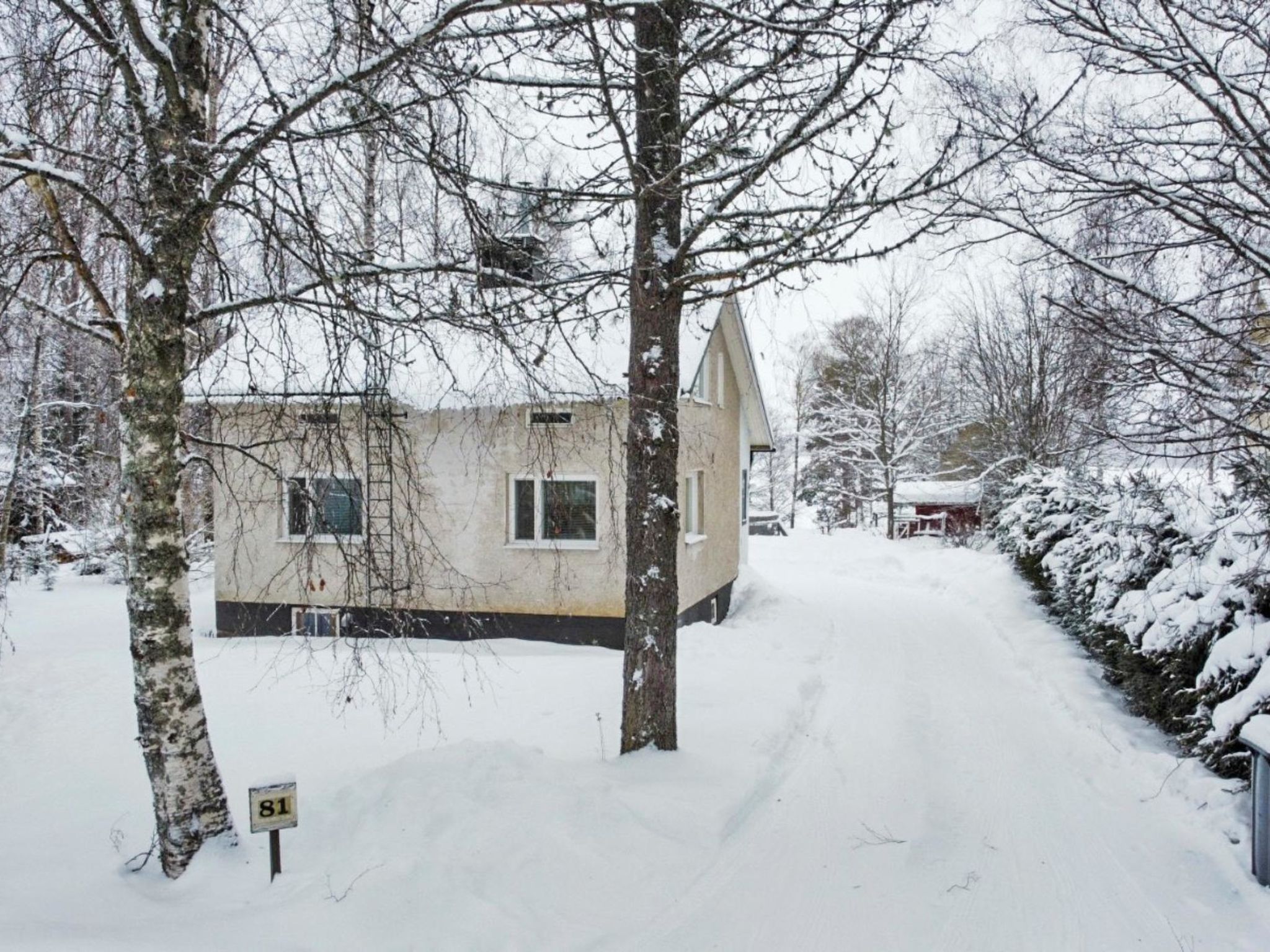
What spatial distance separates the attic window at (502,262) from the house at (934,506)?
2864 centimetres

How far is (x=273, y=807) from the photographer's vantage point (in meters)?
4.01

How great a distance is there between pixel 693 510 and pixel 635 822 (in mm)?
8321

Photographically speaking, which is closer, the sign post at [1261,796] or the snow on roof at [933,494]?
the sign post at [1261,796]

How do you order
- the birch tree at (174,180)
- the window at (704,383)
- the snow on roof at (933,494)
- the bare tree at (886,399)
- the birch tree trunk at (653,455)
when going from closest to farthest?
the birch tree at (174,180)
the birch tree trunk at (653,455)
the window at (704,383)
the bare tree at (886,399)
the snow on roof at (933,494)

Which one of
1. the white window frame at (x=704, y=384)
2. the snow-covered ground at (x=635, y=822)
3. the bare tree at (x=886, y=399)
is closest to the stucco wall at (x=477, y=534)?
the white window frame at (x=704, y=384)

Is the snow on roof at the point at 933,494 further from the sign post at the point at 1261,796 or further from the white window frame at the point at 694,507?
the sign post at the point at 1261,796

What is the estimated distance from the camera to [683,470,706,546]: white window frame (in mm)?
12711

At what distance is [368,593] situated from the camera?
4125 millimetres

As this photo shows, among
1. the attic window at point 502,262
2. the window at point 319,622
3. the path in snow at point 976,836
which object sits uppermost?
the attic window at point 502,262

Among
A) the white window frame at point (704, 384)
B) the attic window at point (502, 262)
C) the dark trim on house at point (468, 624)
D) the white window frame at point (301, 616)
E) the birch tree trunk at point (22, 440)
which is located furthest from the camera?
the white window frame at point (704, 384)

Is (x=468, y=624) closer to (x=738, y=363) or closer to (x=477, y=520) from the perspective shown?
(x=477, y=520)

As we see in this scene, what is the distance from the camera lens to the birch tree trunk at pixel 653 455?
5.83 metres

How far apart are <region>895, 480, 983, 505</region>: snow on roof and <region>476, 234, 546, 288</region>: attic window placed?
104 feet

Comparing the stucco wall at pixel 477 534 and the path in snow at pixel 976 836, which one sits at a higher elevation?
the stucco wall at pixel 477 534
